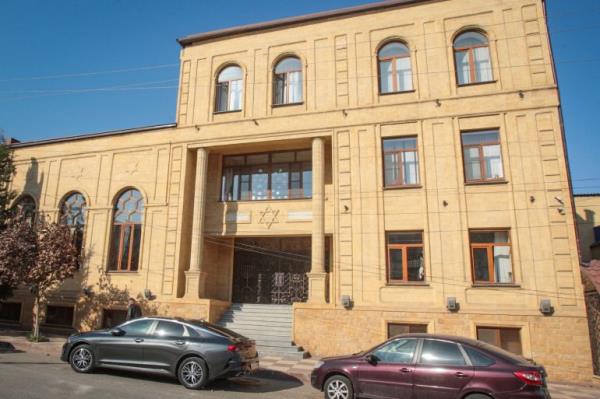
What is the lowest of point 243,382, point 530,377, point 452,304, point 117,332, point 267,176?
point 243,382

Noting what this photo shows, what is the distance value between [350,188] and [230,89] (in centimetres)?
734

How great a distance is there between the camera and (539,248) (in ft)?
44.9

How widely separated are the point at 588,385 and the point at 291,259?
10756 millimetres

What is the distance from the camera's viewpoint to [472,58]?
16141 millimetres

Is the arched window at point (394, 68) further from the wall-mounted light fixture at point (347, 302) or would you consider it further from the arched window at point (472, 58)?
the wall-mounted light fixture at point (347, 302)

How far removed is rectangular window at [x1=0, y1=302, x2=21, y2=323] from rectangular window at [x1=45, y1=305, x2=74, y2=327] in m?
1.97

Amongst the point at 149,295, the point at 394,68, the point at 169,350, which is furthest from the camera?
the point at 149,295

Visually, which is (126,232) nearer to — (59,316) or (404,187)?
(59,316)

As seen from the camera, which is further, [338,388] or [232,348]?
[232,348]

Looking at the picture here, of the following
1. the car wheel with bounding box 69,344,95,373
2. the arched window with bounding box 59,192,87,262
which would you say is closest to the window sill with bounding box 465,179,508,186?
the car wheel with bounding box 69,344,95,373

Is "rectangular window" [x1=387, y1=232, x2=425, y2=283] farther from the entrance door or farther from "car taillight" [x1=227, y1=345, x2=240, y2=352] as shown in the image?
"car taillight" [x1=227, y1=345, x2=240, y2=352]

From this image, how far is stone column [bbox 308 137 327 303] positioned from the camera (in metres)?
15.4

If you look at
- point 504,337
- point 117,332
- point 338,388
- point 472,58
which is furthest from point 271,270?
point 472,58

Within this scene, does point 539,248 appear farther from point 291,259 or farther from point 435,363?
point 291,259
